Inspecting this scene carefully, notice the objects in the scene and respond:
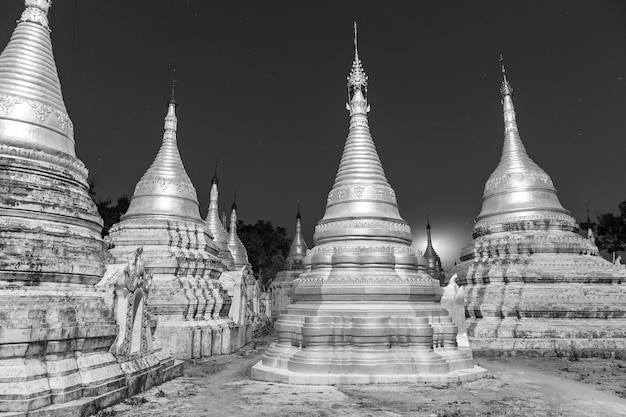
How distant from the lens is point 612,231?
43.0 meters

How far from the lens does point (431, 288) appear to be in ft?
49.3

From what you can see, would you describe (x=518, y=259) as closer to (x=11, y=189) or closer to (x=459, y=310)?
(x=459, y=310)

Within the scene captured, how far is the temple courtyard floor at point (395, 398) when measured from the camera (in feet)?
31.7

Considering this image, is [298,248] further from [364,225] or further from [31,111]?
[31,111]

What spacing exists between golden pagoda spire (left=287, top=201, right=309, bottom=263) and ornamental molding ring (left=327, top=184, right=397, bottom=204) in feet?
111

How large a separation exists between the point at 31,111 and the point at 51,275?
4.21 meters

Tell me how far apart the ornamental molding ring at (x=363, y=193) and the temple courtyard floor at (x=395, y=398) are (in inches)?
237

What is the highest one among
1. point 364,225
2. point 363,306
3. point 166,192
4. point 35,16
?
point 35,16

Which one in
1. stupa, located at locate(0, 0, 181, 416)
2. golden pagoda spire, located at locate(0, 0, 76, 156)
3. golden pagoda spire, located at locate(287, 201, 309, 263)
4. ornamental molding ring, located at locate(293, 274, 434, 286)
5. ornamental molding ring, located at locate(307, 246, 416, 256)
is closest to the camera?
stupa, located at locate(0, 0, 181, 416)

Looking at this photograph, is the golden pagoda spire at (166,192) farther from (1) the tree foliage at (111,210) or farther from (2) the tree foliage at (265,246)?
(2) the tree foliage at (265,246)

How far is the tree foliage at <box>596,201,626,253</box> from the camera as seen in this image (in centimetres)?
4234

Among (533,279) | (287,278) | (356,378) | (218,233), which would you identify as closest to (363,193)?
(356,378)

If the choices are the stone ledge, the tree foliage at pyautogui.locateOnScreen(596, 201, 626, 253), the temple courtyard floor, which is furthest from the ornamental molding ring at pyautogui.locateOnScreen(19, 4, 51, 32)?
the tree foliage at pyautogui.locateOnScreen(596, 201, 626, 253)

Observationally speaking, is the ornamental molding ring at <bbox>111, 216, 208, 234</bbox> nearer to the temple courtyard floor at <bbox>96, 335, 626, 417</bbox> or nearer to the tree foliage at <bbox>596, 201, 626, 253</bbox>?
the temple courtyard floor at <bbox>96, 335, 626, 417</bbox>
